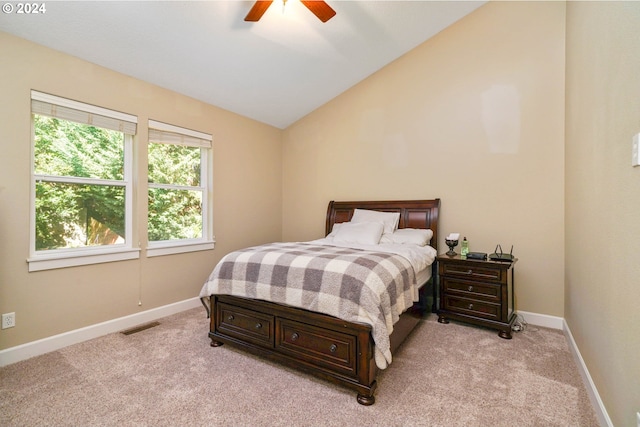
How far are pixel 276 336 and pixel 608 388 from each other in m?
1.97

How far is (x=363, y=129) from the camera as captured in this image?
4172 mm

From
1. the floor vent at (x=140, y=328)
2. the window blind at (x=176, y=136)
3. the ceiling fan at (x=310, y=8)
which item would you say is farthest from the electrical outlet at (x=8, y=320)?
the ceiling fan at (x=310, y=8)

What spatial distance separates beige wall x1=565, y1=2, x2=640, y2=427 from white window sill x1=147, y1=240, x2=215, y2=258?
3.68 metres

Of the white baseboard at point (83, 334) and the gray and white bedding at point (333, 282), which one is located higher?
the gray and white bedding at point (333, 282)

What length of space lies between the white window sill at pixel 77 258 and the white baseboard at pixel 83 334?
590 millimetres

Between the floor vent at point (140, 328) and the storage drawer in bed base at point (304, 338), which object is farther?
the floor vent at point (140, 328)

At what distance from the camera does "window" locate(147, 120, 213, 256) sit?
331 centimetres

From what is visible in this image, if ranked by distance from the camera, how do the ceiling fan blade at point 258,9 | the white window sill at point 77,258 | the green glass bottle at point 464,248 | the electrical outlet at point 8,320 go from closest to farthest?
the ceiling fan blade at point 258,9 → the electrical outlet at point 8,320 → the white window sill at point 77,258 → the green glass bottle at point 464,248

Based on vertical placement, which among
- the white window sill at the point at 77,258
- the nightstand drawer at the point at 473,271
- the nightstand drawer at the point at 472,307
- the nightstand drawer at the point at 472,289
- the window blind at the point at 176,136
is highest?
the window blind at the point at 176,136

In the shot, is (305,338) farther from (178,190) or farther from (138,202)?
(178,190)

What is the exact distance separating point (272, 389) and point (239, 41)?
3.02 m

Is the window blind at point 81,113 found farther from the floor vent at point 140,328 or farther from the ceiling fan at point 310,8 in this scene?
the floor vent at point 140,328

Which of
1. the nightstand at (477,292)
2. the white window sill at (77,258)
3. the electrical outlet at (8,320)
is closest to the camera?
the electrical outlet at (8,320)

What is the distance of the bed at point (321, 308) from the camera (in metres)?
1.86
